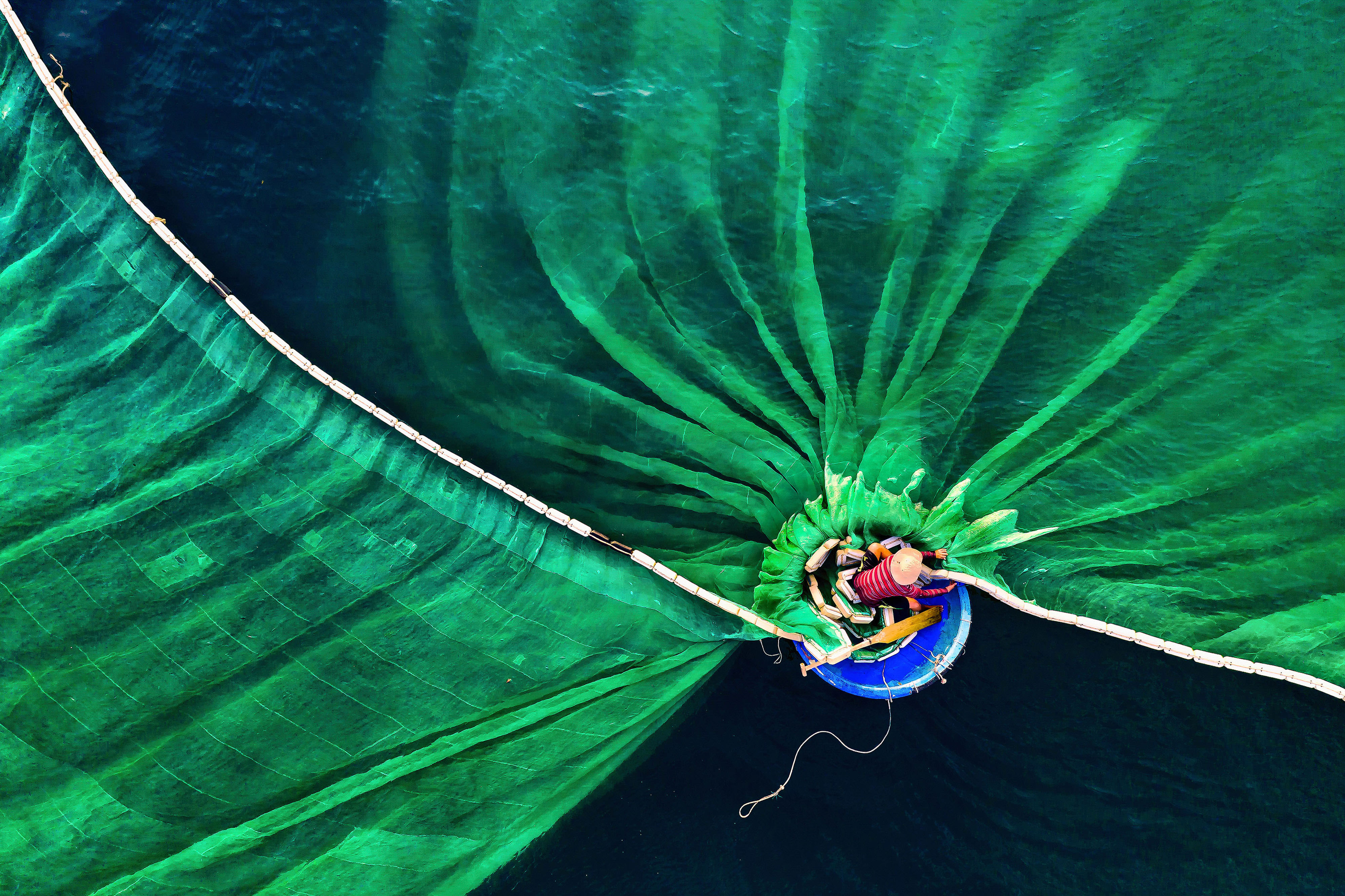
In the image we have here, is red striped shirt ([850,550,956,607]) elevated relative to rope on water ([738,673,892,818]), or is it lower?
elevated

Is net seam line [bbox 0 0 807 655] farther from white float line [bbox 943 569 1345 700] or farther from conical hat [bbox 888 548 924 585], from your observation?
white float line [bbox 943 569 1345 700]

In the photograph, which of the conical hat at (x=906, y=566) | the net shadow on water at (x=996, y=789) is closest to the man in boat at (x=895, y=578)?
the conical hat at (x=906, y=566)

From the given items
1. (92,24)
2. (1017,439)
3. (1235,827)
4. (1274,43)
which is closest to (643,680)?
(1017,439)

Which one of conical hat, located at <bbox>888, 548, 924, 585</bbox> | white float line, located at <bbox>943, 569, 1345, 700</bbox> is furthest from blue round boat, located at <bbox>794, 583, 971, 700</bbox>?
conical hat, located at <bbox>888, 548, 924, 585</bbox>

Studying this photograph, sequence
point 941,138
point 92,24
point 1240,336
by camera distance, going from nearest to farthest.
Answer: point 1240,336
point 941,138
point 92,24

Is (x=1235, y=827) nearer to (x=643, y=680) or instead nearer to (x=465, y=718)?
(x=643, y=680)

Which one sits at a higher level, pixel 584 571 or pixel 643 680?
pixel 584 571
